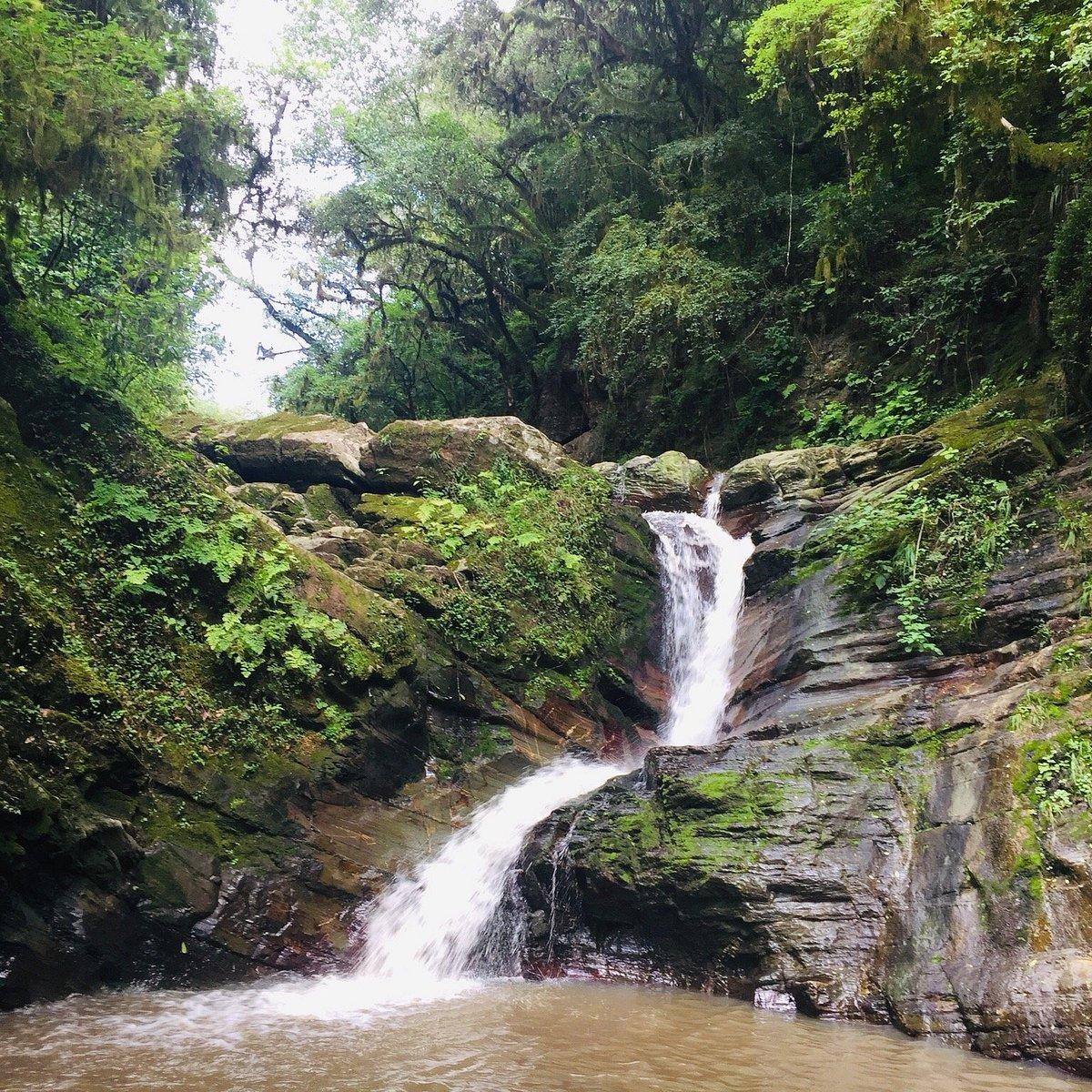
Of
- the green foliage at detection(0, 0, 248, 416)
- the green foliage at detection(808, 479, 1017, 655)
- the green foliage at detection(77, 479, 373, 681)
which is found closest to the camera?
the green foliage at detection(77, 479, 373, 681)

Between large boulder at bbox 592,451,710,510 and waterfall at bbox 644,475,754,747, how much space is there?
683mm

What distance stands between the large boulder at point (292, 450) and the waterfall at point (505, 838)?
6.02 metres

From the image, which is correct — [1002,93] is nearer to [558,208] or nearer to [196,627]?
[196,627]

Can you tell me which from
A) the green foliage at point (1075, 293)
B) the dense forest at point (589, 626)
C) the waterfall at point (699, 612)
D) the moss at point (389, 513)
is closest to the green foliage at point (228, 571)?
the dense forest at point (589, 626)

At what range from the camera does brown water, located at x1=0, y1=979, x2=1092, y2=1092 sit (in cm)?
443

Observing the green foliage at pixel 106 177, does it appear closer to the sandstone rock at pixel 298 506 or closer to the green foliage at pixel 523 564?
the sandstone rock at pixel 298 506

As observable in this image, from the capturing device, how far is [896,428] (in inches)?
593

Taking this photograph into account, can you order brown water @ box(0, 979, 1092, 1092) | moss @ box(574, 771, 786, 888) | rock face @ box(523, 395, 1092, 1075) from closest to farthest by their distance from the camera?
1. brown water @ box(0, 979, 1092, 1092)
2. rock face @ box(523, 395, 1092, 1075)
3. moss @ box(574, 771, 786, 888)

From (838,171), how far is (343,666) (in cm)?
1687

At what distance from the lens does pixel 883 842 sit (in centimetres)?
667

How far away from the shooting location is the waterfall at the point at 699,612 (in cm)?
1170

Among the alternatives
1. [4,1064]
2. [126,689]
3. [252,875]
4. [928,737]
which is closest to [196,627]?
[126,689]

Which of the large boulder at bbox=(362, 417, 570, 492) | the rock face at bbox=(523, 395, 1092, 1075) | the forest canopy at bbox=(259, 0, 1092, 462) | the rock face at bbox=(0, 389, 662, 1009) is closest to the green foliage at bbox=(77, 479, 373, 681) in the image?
the rock face at bbox=(0, 389, 662, 1009)

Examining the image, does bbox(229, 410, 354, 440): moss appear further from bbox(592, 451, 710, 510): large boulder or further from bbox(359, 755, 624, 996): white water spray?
bbox(359, 755, 624, 996): white water spray
